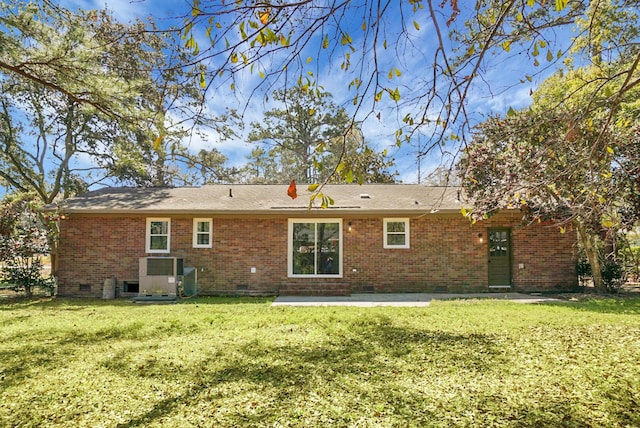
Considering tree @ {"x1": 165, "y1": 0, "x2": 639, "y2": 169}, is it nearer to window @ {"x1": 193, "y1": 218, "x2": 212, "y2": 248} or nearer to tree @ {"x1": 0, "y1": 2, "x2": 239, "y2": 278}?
tree @ {"x1": 0, "y1": 2, "x2": 239, "y2": 278}

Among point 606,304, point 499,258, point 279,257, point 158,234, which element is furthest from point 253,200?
point 606,304

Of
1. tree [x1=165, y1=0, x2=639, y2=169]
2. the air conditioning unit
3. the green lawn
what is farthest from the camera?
the air conditioning unit

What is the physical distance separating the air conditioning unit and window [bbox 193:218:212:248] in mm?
1098

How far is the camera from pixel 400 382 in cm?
412

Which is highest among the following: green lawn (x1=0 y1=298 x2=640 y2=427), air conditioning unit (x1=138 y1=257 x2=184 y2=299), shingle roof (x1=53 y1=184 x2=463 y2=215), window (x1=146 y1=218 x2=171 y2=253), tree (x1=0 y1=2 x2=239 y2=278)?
tree (x1=0 y1=2 x2=239 y2=278)

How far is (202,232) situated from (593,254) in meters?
11.8

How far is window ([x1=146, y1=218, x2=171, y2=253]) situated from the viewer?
11.8 meters

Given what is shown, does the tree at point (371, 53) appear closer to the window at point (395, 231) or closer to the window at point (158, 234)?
the window at point (395, 231)

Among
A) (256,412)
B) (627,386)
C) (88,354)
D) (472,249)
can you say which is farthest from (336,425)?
(472,249)

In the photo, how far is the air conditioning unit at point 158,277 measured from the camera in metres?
10.7

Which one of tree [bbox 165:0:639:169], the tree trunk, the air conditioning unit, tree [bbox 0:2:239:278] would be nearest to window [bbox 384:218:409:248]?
the tree trunk

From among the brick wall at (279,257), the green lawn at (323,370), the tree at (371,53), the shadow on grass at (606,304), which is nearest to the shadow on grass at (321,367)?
the green lawn at (323,370)

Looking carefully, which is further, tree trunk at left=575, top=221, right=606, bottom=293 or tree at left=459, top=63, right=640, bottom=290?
tree trunk at left=575, top=221, right=606, bottom=293

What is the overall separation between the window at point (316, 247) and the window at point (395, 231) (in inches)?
58.1
